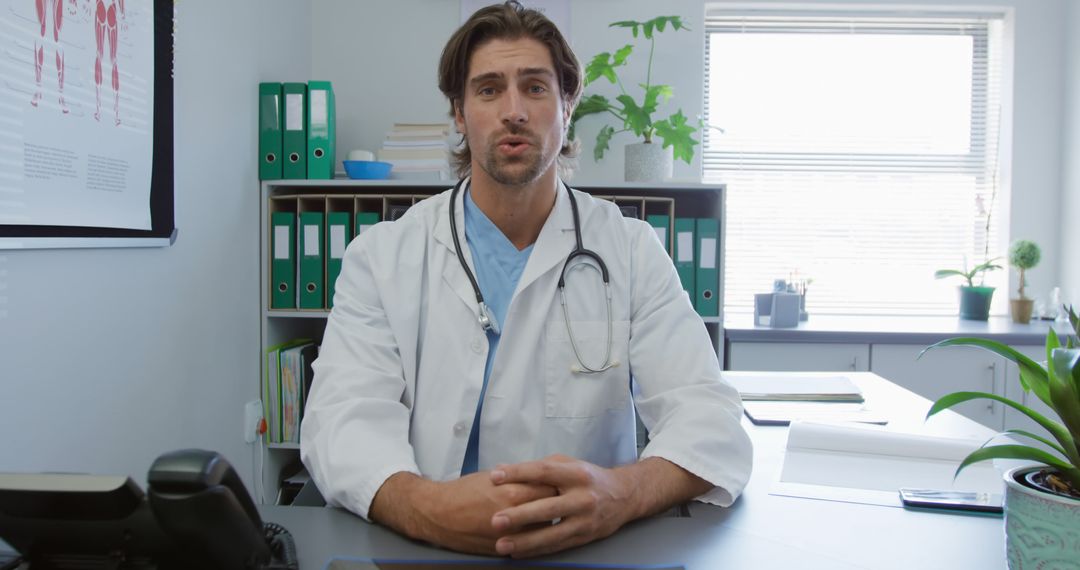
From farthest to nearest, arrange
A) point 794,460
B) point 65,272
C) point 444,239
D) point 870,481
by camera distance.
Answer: point 65,272, point 444,239, point 794,460, point 870,481

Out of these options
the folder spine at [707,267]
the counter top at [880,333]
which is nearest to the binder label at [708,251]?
the folder spine at [707,267]

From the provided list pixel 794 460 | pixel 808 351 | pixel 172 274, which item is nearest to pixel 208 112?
pixel 172 274

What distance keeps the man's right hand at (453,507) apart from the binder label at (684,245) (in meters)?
1.69

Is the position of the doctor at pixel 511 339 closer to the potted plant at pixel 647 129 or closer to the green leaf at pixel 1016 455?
the green leaf at pixel 1016 455

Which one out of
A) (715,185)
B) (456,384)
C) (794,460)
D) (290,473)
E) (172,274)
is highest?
(715,185)

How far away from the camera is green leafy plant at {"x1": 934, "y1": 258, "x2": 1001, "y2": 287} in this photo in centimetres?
296

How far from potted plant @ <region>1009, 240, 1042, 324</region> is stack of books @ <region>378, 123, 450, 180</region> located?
2.28 m

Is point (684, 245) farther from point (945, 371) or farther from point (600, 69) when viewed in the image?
point (945, 371)

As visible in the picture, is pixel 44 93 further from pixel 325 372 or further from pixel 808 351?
pixel 808 351

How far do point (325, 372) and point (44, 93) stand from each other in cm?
86

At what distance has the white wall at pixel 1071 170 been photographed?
2.97m

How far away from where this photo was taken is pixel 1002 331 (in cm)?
265

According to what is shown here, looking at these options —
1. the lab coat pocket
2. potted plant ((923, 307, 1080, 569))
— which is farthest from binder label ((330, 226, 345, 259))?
potted plant ((923, 307, 1080, 569))

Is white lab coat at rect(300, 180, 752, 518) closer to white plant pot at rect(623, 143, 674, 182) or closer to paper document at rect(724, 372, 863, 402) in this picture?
paper document at rect(724, 372, 863, 402)
